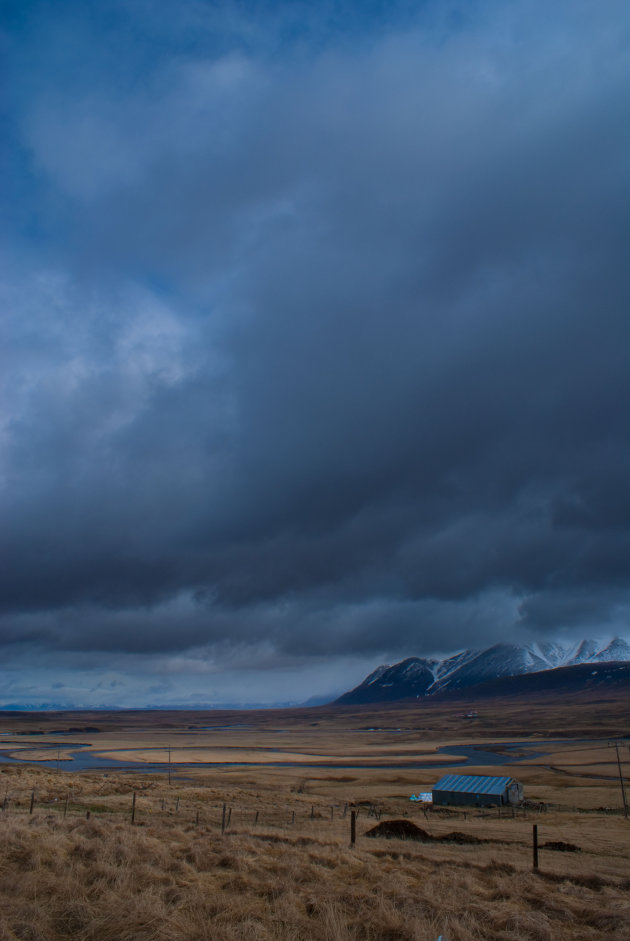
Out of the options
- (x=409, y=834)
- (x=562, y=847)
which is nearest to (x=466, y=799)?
(x=409, y=834)

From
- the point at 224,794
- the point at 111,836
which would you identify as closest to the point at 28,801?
the point at 224,794

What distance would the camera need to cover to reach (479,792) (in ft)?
183

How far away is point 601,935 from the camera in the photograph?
11.8 metres

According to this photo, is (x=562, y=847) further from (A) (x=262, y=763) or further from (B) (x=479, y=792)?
(A) (x=262, y=763)

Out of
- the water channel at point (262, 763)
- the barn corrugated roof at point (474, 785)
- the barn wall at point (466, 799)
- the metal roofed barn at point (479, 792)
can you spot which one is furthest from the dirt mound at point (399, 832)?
the water channel at point (262, 763)

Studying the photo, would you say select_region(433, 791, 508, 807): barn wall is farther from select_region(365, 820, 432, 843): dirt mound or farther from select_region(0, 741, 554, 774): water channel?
select_region(0, 741, 554, 774): water channel

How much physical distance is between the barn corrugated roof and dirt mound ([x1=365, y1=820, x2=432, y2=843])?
27081mm

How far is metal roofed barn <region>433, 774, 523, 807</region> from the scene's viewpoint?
179 feet

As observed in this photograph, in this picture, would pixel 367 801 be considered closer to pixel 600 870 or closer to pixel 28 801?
pixel 28 801

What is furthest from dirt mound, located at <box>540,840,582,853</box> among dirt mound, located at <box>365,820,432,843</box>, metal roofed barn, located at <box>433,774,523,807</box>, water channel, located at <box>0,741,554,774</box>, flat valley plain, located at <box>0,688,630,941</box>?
water channel, located at <box>0,741,554,774</box>

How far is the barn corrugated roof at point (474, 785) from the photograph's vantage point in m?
55.5

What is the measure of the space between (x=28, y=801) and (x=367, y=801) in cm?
3116

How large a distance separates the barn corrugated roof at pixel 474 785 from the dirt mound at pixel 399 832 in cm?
2708

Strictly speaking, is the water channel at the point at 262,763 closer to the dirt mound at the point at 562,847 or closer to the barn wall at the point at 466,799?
the barn wall at the point at 466,799
